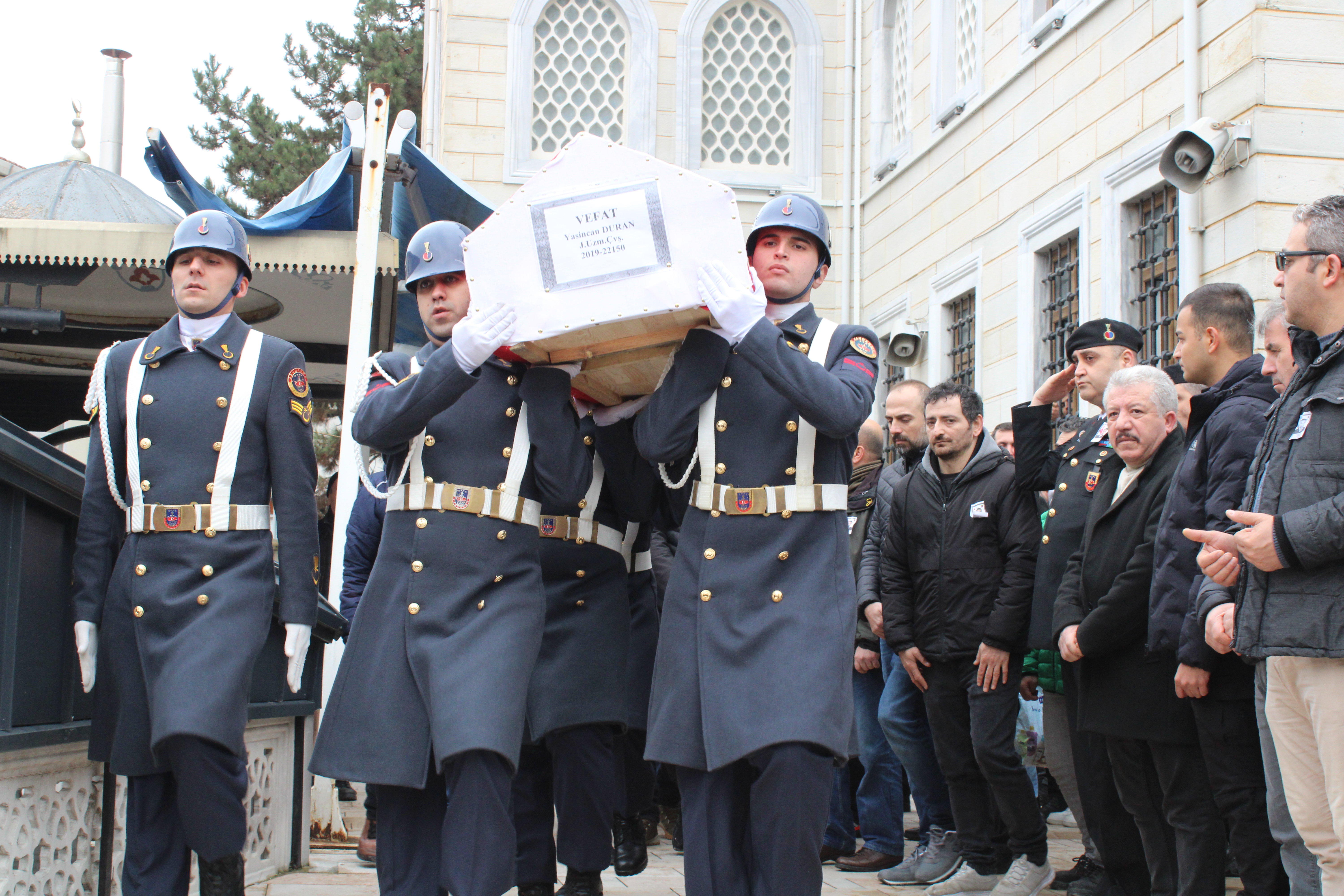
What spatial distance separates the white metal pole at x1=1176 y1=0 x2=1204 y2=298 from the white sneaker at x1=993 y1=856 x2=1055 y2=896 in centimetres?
486

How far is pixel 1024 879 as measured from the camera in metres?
5.38

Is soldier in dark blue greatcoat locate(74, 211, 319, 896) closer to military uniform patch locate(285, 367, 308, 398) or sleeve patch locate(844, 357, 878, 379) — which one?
military uniform patch locate(285, 367, 308, 398)

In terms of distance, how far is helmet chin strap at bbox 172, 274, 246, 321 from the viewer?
4332 millimetres

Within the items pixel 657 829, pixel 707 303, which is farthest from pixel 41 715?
Answer: pixel 657 829

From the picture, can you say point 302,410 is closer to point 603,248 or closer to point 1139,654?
point 603,248

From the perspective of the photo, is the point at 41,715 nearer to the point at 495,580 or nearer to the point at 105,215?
the point at 495,580

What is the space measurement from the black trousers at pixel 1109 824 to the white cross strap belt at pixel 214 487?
297 centimetres

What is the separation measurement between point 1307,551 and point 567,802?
2222 millimetres

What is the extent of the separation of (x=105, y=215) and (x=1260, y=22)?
729 cm

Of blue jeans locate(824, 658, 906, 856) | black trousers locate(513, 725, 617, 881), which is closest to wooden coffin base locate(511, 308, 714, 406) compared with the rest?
black trousers locate(513, 725, 617, 881)

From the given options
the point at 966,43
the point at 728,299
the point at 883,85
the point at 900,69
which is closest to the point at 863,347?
the point at 728,299

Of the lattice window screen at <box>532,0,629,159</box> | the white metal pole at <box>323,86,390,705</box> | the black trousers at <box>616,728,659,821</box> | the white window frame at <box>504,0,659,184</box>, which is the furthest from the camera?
the lattice window screen at <box>532,0,629,159</box>

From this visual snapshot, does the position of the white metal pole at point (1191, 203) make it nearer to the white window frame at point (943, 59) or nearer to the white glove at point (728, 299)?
the white window frame at point (943, 59)

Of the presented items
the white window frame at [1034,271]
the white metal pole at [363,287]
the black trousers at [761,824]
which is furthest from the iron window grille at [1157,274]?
the black trousers at [761,824]
